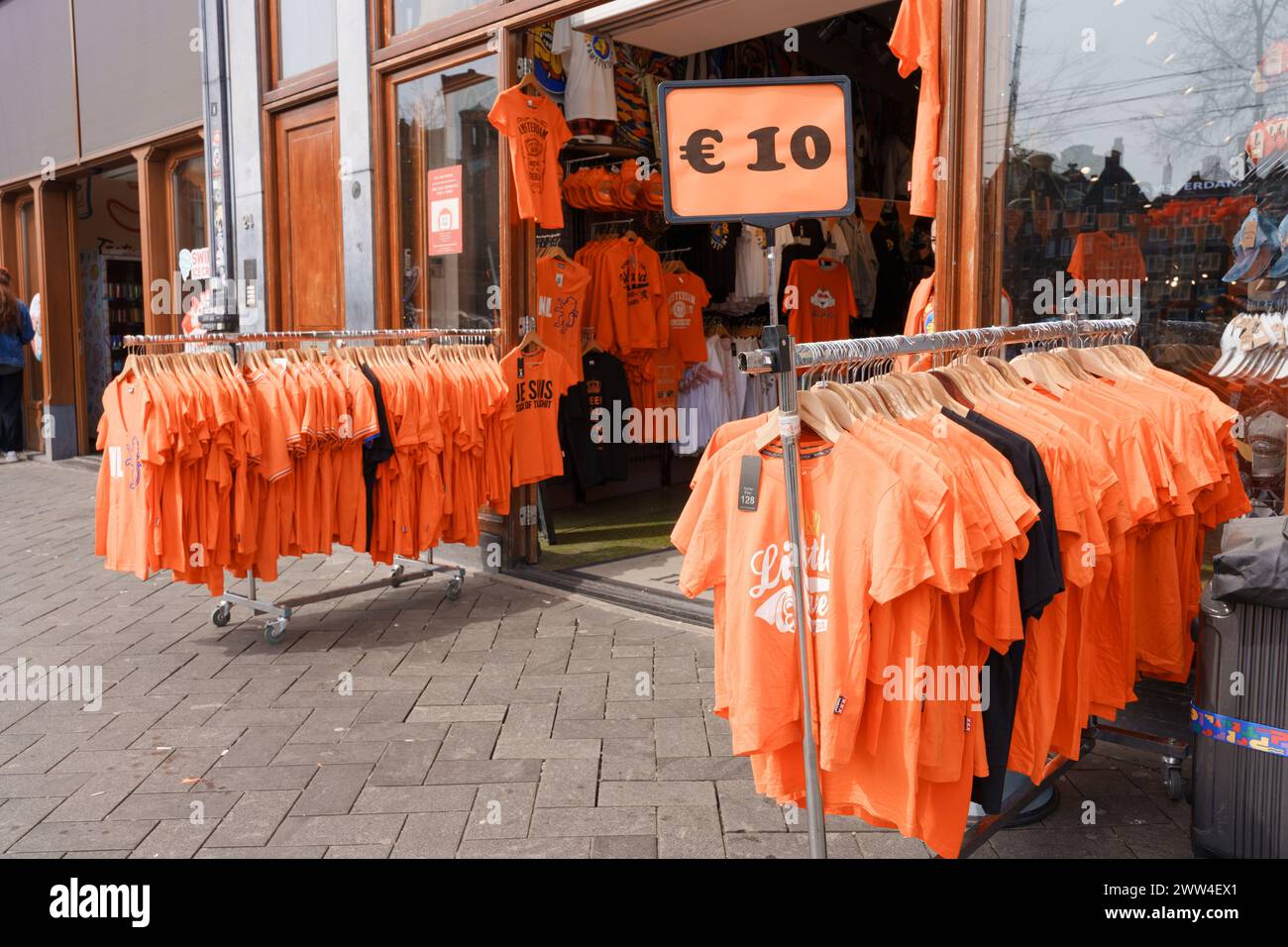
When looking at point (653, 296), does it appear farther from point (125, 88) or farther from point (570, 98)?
point (125, 88)

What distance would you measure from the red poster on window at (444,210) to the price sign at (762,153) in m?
4.58

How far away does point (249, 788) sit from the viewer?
139 inches

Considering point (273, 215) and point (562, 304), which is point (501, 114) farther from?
point (273, 215)

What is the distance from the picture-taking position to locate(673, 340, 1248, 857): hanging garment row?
2.28 metres

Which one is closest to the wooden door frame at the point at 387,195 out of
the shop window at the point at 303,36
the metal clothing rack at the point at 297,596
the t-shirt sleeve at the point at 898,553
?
the metal clothing rack at the point at 297,596

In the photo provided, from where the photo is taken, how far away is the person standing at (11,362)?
11.2 m

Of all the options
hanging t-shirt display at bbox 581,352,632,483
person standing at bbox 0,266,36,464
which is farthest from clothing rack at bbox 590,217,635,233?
person standing at bbox 0,266,36,464

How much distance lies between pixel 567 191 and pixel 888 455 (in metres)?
5.91

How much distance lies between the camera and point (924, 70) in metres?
4.16

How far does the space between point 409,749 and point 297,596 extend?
2.03m

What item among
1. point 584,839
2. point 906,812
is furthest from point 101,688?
point 906,812

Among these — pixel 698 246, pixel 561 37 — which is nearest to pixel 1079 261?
pixel 561 37

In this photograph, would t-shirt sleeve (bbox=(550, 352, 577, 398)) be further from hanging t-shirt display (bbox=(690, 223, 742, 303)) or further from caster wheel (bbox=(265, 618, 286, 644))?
hanging t-shirt display (bbox=(690, 223, 742, 303))

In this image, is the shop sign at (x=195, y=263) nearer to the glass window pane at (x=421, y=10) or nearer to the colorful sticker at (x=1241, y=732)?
the glass window pane at (x=421, y=10)
